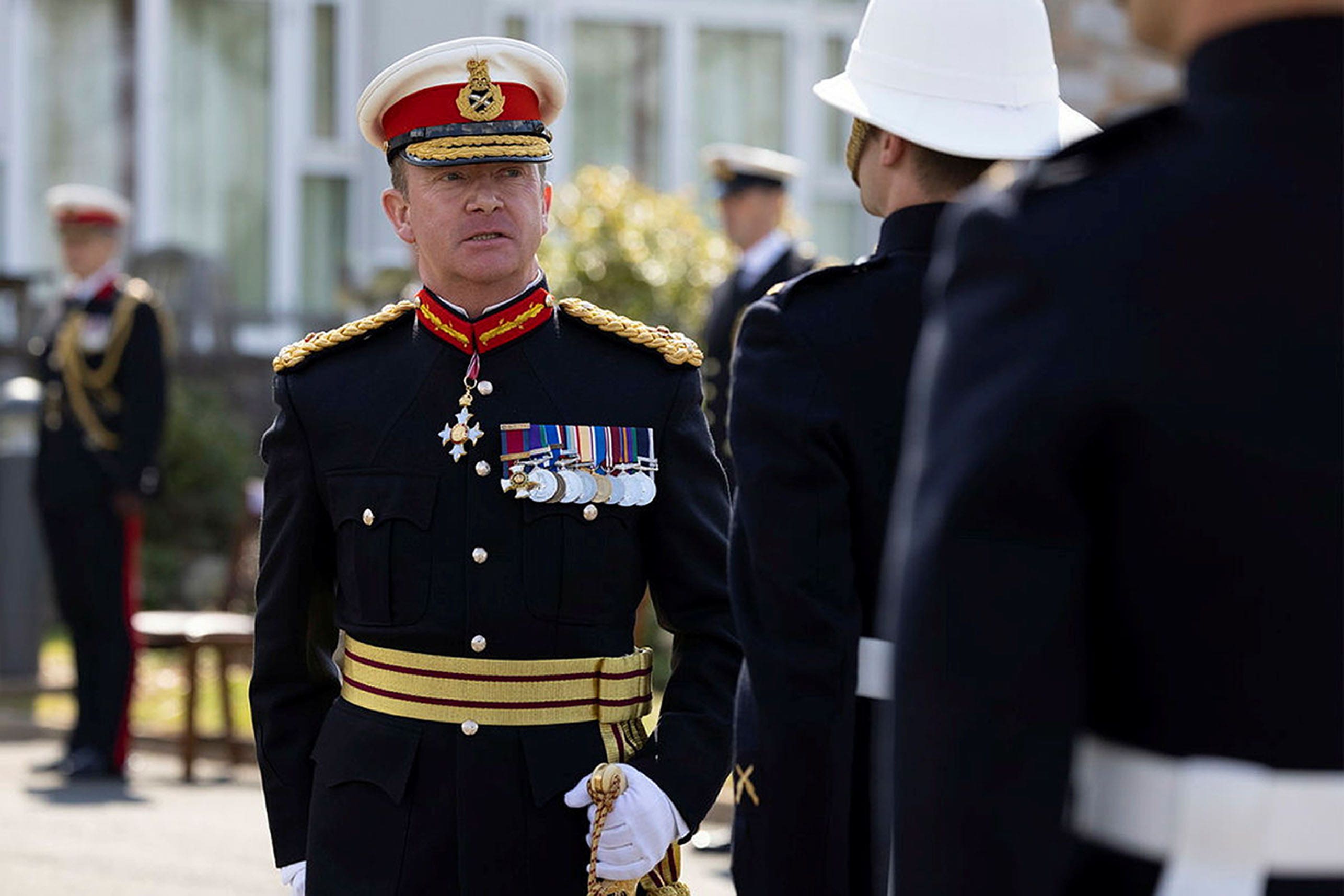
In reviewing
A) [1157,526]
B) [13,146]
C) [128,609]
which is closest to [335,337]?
[1157,526]

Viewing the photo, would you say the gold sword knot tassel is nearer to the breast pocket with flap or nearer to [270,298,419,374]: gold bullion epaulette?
the breast pocket with flap

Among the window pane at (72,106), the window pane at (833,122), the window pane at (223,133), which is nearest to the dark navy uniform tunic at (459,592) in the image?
the window pane at (72,106)

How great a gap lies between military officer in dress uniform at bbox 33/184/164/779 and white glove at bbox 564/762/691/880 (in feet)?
21.2

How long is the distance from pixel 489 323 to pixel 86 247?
6740 millimetres

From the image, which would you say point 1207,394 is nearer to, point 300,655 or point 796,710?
point 796,710

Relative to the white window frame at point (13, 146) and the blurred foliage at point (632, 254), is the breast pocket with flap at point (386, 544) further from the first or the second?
the white window frame at point (13, 146)

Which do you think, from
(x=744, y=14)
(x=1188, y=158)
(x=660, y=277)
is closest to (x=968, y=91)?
(x=1188, y=158)

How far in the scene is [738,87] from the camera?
17.9m

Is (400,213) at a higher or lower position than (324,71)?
lower

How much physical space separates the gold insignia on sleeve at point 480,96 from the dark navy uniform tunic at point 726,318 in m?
5.28

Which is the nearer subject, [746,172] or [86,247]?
[86,247]

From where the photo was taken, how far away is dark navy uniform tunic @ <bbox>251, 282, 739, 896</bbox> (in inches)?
130

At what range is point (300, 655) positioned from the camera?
3.50 m

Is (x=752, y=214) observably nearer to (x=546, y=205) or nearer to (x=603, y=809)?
(x=546, y=205)
